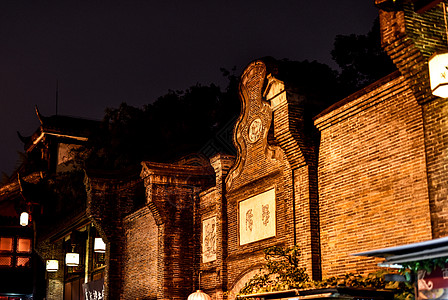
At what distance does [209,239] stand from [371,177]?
7.73 m

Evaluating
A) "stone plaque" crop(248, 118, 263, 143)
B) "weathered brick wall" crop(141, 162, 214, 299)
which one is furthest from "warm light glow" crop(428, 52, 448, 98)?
"weathered brick wall" crop(141, 162, 214, 299)

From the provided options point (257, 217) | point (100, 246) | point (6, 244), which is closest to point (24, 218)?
point (6, 244)

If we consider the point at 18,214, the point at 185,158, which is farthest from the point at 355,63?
the point at 18,214

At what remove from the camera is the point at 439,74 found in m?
9.66

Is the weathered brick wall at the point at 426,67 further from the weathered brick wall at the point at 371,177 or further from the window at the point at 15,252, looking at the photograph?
the window at the point at 15,252

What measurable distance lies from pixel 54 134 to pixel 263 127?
24883 mm

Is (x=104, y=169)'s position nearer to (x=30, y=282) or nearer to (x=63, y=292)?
(x=63, y=292)

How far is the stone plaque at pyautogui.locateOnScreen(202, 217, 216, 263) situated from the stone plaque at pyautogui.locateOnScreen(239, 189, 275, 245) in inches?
84.3

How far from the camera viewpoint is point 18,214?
1471 inches

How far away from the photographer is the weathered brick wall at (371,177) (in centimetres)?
1128

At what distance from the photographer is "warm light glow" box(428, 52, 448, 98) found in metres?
9.59

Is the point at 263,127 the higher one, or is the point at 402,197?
the point at 263,127

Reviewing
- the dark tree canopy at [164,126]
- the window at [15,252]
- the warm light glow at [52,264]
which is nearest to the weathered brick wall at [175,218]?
the dark tree canopy at [164,126]

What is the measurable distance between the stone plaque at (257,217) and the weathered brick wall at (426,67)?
17.3 ft
